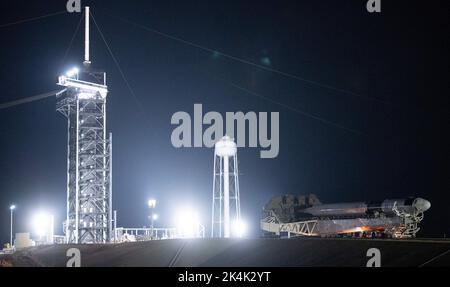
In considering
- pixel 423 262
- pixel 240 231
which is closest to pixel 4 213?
pixel 240 231

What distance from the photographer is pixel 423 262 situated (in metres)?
29.5

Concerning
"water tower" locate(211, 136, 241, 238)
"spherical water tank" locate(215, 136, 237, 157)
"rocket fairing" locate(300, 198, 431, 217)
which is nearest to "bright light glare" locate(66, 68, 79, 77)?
"water tower" locate(211, 136, 241, 238)

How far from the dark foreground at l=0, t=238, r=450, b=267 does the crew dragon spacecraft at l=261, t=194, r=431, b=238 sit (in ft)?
60.1

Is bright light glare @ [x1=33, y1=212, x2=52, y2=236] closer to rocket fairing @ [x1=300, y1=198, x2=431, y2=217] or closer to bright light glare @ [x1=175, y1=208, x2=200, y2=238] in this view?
bright light glare @ [x1=175, y1=208, x2=200, y2=238]

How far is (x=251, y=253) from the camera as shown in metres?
38.3

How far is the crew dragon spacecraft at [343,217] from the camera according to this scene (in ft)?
185

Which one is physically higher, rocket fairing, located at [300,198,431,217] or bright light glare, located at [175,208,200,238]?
rocket fairing, located at [300,198,431,217]

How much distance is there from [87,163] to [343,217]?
30.2 m

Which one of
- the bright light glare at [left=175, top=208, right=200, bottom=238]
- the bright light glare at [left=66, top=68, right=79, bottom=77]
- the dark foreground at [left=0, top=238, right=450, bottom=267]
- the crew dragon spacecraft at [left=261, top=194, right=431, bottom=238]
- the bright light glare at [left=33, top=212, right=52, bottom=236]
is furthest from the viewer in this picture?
the bright light glare at [left=66, top=68, right=79, bottom=77]

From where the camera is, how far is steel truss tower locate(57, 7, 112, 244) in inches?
2796

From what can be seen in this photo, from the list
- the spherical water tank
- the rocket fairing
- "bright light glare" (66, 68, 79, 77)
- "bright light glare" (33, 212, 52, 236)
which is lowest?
"bright light glare" (33, 212, 52, 236)

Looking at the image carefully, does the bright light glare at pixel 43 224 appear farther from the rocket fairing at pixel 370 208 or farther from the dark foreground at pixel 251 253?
the rocket fairing at pixel 370 208

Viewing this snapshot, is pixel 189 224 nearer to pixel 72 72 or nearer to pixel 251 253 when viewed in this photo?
pixel 72 72

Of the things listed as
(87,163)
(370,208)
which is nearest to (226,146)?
(370,208)
